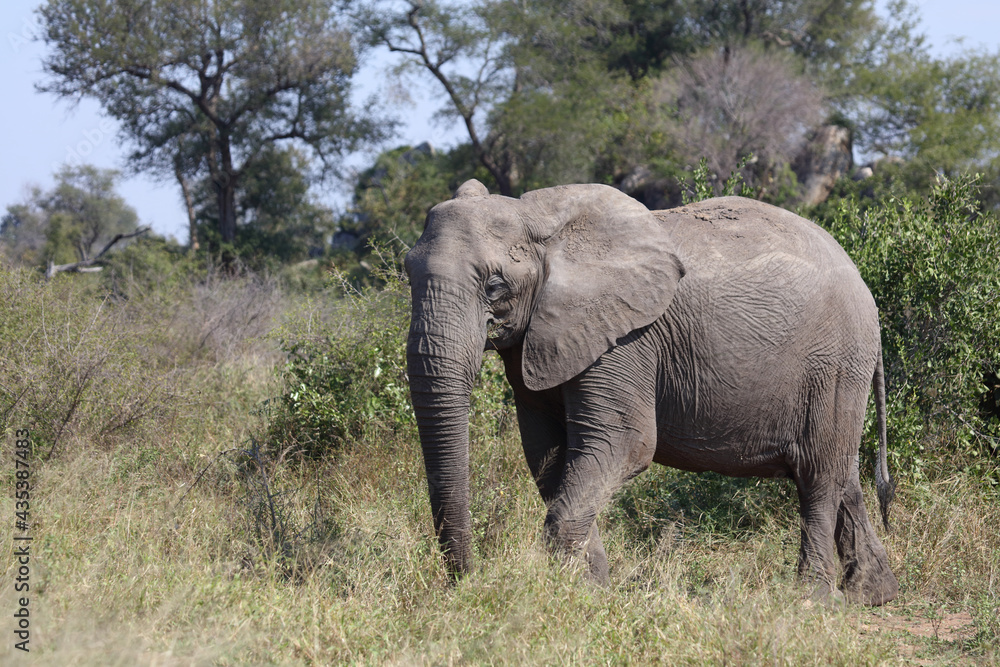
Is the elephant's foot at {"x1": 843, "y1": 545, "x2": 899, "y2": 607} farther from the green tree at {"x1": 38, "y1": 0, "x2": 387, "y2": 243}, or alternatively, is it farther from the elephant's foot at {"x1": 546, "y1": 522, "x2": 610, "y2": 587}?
the green tree at {"x1": 38, "y1": 0, "x2": 387, "y2": 243}

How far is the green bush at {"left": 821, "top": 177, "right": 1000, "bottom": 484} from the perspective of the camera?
19.9 feet

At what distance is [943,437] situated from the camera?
633 centimetres

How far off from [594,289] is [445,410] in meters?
0.88

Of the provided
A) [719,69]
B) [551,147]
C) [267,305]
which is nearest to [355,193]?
[551,147]

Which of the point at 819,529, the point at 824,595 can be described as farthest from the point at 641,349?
the point at 824,595

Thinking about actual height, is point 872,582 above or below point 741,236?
below

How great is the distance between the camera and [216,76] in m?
23.8

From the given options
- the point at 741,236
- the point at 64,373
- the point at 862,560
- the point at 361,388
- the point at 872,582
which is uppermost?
the point at 741,236

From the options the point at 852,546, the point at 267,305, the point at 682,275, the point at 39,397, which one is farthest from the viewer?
the point at 267,305

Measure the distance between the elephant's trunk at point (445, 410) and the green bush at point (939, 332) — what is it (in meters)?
3.30

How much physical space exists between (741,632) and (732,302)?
5.04 feet

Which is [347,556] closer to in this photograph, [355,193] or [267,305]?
[267,305]

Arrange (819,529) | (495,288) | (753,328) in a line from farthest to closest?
(819,529), (753,328), (495,288)

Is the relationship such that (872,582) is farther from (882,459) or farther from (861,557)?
(882,459)
